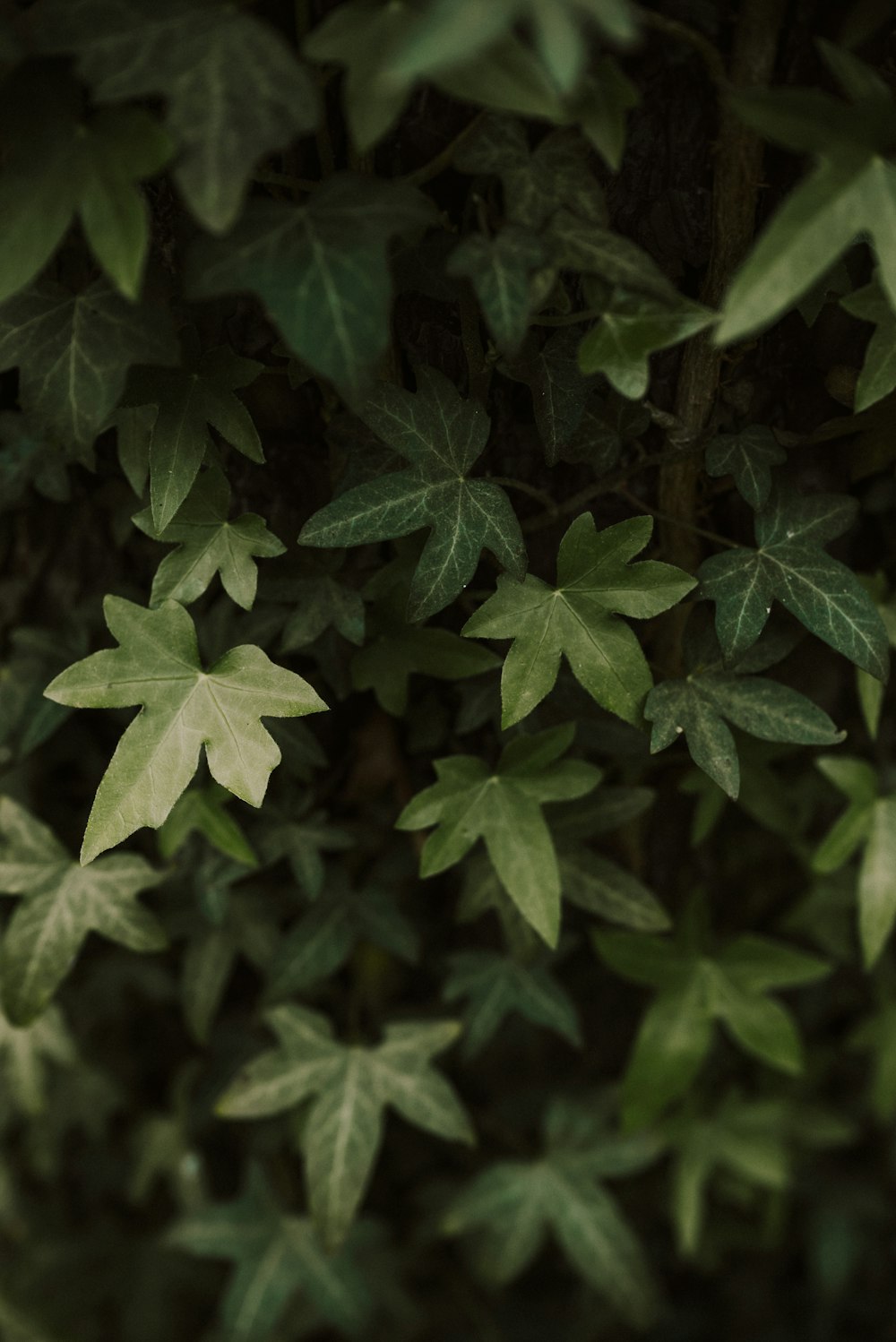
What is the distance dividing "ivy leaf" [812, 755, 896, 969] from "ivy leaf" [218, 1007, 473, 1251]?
0.53 m

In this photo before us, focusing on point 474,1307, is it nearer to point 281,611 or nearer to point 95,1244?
point 95,1244

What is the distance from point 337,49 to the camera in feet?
2.18

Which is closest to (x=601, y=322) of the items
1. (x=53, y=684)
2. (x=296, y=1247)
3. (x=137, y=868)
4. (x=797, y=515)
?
(x=797, y=515)

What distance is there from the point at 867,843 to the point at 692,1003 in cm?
33

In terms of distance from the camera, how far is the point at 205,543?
0.99 m

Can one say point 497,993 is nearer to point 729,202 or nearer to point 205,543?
point 205,543

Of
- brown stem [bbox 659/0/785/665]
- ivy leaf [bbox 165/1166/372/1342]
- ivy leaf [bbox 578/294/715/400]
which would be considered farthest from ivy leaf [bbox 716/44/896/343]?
ivy leaf [bbox 165/1166/372/1342]

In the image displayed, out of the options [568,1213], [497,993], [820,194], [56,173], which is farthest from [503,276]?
[568,1213]

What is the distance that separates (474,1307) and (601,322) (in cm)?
172

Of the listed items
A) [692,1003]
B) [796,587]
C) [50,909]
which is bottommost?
[692,1003]

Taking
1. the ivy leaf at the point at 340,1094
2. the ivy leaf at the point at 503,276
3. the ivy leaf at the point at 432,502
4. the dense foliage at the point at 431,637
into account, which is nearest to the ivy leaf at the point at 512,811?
the dense foliage at the point at 431,637

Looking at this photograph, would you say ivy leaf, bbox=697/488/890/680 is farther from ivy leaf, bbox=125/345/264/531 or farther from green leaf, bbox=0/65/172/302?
green leaf, bbox=0/65/172/302

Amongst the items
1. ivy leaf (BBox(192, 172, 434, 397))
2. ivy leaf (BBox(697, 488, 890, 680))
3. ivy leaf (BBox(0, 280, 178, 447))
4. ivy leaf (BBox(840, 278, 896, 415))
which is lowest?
ivy leaf (BBox(697, 488, 890, 680))

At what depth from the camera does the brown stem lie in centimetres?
92
